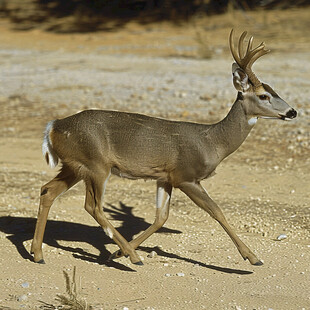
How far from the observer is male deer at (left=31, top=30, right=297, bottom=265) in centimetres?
634

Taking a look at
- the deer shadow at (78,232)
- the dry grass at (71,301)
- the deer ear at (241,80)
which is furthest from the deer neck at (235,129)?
the dry grass at (71,301)

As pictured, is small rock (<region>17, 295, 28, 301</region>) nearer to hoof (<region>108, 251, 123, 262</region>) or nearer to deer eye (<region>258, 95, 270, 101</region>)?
hoof (<region>108, 251, 123, 262</region>)

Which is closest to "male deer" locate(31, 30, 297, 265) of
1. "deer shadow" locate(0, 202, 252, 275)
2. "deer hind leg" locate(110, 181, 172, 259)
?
"deer hind leg" locate(110, 181, 172, 259)

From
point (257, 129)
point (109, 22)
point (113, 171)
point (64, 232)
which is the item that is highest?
point (113, 171)

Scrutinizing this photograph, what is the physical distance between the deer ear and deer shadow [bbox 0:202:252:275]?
1.62 metres

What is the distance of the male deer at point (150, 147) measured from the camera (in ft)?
20.8

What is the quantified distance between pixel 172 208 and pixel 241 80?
2210 mm

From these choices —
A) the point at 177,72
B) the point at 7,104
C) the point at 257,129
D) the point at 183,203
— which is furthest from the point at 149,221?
the point at 177,72

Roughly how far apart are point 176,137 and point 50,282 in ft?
5.54

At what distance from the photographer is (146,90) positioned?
49.1 ft

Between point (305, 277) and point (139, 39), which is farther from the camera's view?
point (139, 39)

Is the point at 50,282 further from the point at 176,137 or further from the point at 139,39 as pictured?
the point at 139,39

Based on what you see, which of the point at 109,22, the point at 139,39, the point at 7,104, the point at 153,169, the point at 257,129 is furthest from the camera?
the point at 109,22

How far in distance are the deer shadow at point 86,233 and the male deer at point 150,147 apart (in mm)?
317
